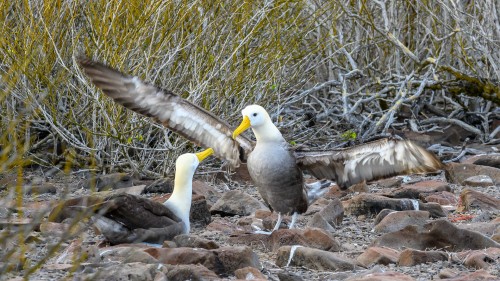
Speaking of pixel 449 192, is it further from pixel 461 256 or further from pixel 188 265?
pixel 188 265

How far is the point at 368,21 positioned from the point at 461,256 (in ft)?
17.1

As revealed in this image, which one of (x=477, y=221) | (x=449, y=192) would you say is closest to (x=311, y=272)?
(x=477, y=221)

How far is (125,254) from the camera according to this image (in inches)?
181

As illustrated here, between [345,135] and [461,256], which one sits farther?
[345,135]

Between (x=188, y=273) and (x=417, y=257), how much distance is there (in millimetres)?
1203

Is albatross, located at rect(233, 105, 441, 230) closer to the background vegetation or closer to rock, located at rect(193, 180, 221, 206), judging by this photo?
rock, located at rect(193, 180, 221, 206)

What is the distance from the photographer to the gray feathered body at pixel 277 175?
6109mm

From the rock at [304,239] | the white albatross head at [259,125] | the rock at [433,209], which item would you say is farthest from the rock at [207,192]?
the rock at [304,239]

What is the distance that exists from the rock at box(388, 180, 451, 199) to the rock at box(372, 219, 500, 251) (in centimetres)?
168

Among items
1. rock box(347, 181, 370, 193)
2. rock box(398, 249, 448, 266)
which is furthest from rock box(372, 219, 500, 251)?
rock box(347, 181, 370, 193)

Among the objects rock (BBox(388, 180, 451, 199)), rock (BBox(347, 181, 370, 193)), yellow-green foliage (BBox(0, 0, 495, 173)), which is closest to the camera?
rock (BBox(388, 180, 451, 199))

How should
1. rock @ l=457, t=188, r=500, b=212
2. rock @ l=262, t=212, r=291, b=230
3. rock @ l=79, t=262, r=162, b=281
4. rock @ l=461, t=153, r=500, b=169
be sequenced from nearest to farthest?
rock @ l=79, t=262, r=162, b=281
rock @ l=262, t=212, r=291, b=230
rock @ l=457, t=188, r=500, b=212
rock @ l=461, t=153, r=500, b=169

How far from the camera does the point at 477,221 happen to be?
6145mm

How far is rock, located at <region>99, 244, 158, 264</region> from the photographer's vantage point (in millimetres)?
4344
